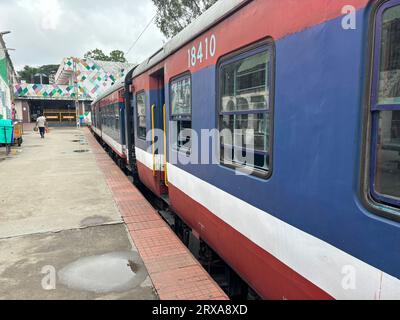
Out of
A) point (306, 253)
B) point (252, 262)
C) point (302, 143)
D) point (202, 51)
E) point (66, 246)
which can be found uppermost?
point (202, 51)

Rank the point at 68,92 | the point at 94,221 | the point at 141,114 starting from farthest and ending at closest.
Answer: the point at 68,92 < the point at 141,114 < the point at 94,221

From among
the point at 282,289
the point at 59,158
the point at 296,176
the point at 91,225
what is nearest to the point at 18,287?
the point at 91,225

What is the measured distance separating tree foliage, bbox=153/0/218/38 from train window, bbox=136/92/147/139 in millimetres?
18197

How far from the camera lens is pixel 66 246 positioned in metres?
4.63

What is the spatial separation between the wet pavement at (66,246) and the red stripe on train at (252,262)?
2.74 feet

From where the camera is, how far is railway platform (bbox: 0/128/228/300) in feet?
11.2

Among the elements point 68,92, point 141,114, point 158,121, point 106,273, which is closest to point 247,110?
point 106,273

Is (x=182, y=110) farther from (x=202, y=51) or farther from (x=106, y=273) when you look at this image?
(x=106, y=273)

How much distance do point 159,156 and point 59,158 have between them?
30.9 feet

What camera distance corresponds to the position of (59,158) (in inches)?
553

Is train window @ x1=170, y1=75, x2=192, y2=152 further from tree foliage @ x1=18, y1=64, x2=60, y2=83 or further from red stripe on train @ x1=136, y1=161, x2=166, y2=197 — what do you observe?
tree foliage @ x1=18, y1=64, x2=60, y2=83

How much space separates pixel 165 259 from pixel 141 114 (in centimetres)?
407

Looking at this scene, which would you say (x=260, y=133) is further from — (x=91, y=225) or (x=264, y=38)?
(x=91, y=225)

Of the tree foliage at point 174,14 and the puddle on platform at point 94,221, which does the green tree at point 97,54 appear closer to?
the tree foliage at point 174,14
